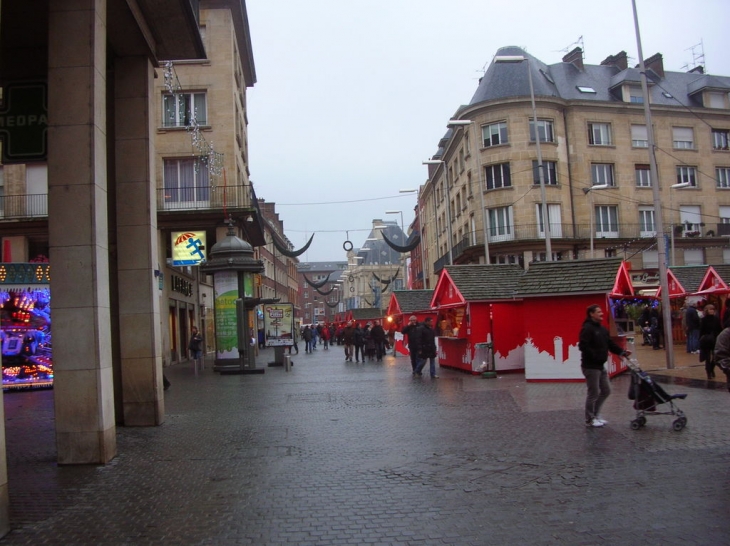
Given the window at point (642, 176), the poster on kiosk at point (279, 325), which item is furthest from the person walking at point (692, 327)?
the window at point (642, 176)

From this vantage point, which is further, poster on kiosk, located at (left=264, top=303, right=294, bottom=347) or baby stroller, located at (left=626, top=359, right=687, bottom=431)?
poster on kiosk, located at (left=264, top=303, right=294, bottom=347)

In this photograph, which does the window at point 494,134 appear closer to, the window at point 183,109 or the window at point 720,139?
the window at point 720,139

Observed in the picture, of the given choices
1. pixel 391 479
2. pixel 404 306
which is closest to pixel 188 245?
pixel 404 306

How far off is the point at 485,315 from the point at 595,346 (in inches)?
432

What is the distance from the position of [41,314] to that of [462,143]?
37.0 m

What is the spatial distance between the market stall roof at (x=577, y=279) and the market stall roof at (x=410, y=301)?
17070 mm

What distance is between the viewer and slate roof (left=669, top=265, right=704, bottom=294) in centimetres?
3156

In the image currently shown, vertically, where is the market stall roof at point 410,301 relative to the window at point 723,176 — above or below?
below

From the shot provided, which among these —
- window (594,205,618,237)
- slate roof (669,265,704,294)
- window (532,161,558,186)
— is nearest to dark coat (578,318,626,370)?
slate roof (669,265,704,294)

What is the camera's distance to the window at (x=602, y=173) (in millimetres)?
49781

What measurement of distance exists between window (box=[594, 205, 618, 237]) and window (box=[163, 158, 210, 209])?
2695 centimetres

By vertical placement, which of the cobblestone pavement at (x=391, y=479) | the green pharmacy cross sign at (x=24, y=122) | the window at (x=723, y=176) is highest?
the window at (x=723, y=176)

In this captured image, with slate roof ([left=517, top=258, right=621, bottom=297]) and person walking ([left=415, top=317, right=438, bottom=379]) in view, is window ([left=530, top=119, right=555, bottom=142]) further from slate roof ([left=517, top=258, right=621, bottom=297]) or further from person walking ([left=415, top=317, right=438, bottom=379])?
slate roof ([left=517, top=258, right=621, bottom=297])

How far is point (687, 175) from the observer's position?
51469mm
